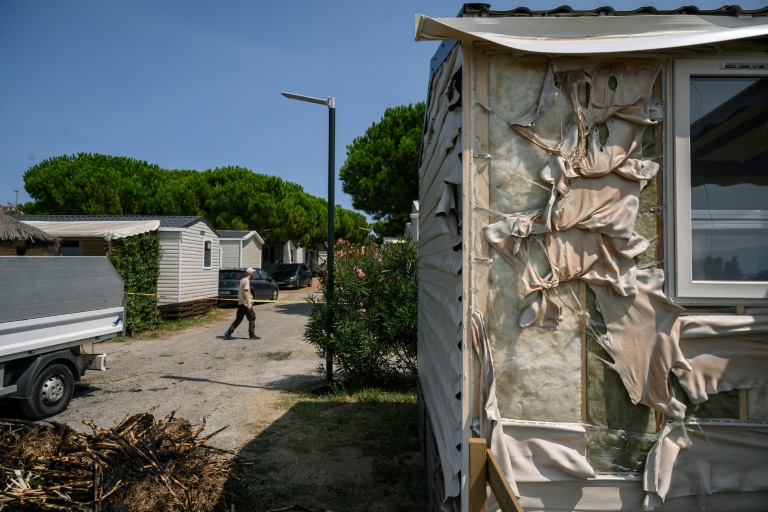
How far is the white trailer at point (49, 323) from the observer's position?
6223mm

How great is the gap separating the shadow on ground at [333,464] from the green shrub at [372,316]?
84 centimetres

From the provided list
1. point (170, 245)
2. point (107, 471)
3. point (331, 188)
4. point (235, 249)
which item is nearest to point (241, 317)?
point (170, 245)

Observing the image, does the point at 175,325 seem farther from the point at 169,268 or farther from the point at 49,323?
the point at 49,323

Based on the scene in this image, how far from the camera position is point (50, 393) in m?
6.90

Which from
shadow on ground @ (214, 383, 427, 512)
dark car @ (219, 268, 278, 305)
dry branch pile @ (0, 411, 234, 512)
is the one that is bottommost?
shadow on ground @ (214, 383, 427, 512)

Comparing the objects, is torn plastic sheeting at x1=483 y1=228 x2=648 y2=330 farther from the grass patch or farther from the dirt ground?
the grass patch

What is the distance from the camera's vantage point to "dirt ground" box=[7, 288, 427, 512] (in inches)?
179

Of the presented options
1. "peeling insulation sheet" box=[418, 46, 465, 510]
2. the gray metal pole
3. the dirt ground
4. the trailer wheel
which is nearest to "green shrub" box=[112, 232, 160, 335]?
the dirt ground

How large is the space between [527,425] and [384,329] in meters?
5.28

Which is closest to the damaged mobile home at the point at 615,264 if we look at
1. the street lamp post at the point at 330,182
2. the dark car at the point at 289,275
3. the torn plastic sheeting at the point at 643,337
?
the torn plastic sheeting at the point at 643,337

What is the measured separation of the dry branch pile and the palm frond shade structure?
954 centimetres

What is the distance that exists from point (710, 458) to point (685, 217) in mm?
1187

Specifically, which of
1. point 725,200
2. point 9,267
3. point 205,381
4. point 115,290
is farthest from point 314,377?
point 725,200

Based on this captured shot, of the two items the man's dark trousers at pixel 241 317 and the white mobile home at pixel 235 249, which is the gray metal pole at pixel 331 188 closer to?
the man's dark trousers at pixel 241 317
